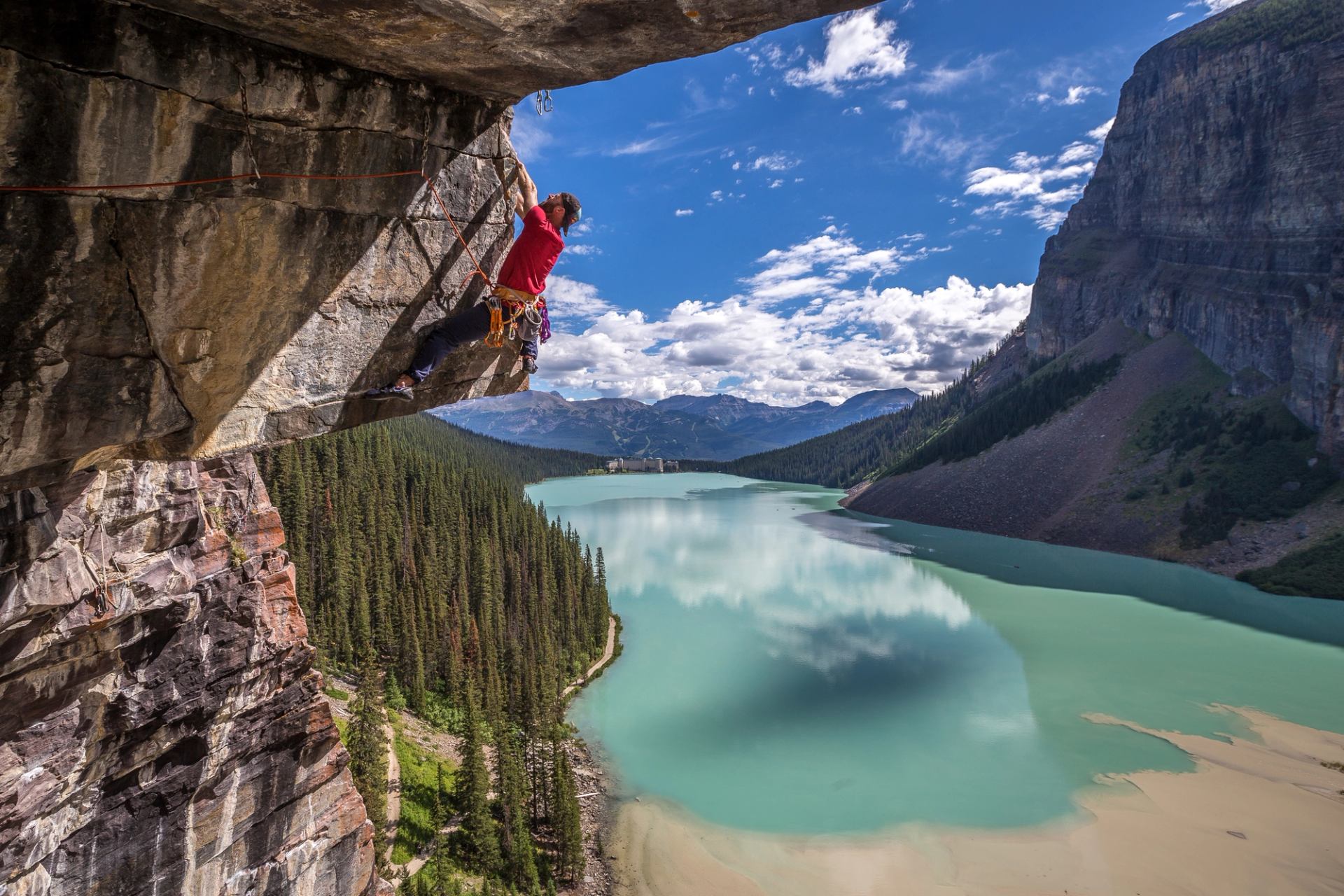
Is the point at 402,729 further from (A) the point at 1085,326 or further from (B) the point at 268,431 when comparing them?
(A) the point at 1085,326

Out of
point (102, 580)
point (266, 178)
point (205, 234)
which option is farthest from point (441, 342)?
point (102, 580)

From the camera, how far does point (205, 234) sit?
489 cm

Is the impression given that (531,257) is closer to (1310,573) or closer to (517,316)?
(517,316)

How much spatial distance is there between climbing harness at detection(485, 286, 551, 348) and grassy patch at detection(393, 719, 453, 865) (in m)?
21.1

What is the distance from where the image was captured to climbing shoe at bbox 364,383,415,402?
6789 mm

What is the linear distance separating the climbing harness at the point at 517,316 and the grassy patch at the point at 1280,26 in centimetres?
14183

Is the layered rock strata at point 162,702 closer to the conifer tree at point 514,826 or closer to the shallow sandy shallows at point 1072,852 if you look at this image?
the conifer tree at point 514,826

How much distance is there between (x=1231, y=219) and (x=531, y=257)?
14622 cm

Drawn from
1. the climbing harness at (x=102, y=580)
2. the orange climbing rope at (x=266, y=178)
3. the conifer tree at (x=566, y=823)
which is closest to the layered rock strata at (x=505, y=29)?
the orange climbing rope at (x=266, y=178)

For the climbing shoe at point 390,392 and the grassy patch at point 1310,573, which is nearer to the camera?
the climbing shoe at point 390,392

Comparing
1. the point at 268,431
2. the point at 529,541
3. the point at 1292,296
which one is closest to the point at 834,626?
the point at 529,541

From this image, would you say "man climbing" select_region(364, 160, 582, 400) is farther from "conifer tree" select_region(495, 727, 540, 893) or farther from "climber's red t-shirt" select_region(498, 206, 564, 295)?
"conifer tree" select_region(495, 727, 540, 893)

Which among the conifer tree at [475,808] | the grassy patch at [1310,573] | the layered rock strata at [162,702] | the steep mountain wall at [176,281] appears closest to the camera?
the steep mountain wall at [176,281]

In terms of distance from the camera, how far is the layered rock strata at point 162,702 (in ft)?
26.3
